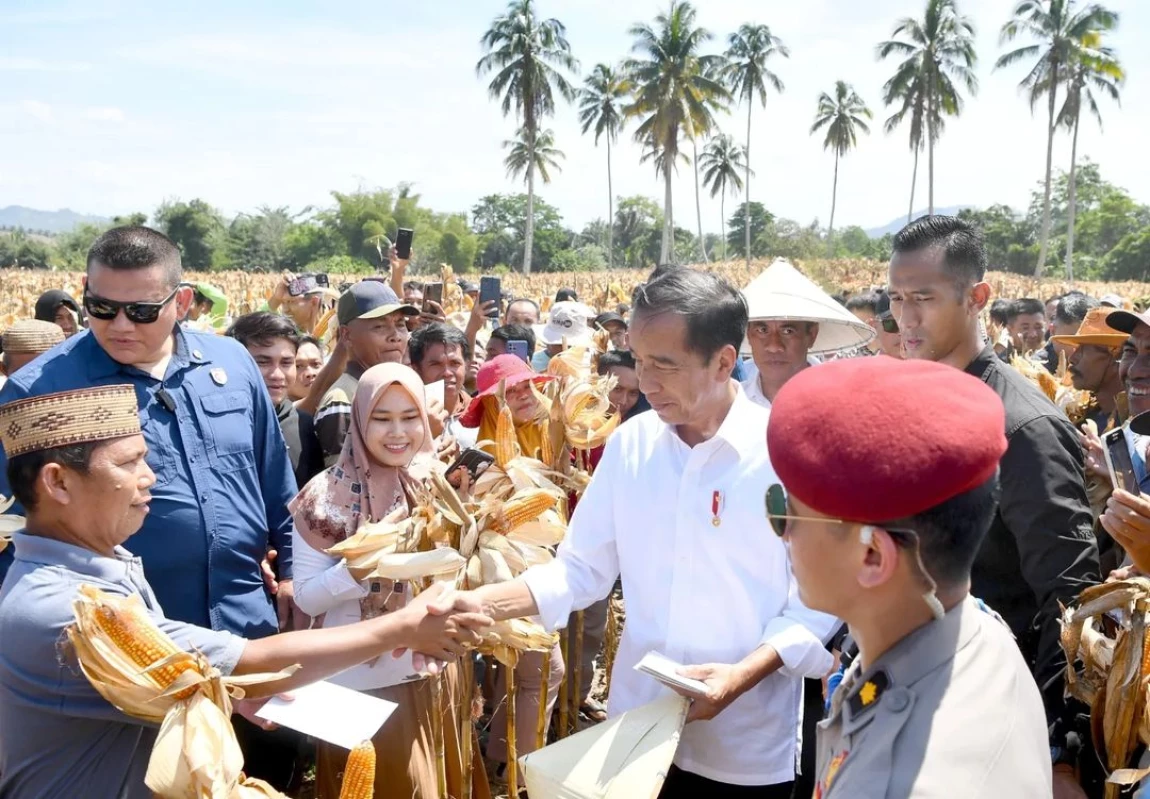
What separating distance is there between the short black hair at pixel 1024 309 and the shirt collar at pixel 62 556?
9.29m

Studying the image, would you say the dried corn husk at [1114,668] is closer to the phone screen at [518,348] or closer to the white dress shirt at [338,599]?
the white dress shirt at [338,599]

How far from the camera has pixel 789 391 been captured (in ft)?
4.27

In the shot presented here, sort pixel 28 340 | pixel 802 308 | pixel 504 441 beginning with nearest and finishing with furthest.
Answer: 1. pixel 504 441
2. pixel 802 308
3. pixel 28 340

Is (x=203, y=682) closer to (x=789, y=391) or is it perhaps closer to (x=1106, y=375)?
(x=789, y=391)

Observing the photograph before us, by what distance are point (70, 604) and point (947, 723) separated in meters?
1.76

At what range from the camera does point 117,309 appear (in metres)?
3.01

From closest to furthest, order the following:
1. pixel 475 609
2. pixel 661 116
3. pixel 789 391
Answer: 1. pixel 789 391
2. pixel 475 609
3. pixel 661 116

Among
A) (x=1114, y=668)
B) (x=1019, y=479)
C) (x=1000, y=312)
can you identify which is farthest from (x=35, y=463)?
(x=1000, y=312)

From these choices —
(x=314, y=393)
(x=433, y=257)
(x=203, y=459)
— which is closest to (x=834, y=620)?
(x=203, y=459)

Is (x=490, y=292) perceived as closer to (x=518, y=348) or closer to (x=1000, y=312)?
(x=518, y=348)

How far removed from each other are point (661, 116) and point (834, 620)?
142ft

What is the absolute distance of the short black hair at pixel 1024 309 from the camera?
364 inches

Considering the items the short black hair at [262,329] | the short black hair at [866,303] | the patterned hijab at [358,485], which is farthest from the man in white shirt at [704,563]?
the short black hair at [866,303]

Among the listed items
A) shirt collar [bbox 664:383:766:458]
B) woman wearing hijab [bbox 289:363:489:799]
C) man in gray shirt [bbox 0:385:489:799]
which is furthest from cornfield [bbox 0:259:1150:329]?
man in gray shirt [bbox 0:385:489:799]
